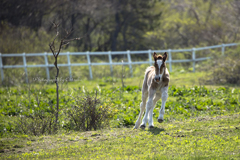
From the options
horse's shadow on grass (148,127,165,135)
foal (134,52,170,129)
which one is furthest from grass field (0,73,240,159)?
foal (134,52,170,129)

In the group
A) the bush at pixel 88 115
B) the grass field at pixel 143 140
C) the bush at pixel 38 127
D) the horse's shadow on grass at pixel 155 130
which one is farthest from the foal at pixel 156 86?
the bush at pixel 38 127

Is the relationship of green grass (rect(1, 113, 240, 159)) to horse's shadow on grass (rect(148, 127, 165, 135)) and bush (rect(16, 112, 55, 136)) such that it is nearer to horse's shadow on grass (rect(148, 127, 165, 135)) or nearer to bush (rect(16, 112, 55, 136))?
horse's shadow on grass (rect(148, 127, 165, 135))

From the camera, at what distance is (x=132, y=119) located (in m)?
10.2

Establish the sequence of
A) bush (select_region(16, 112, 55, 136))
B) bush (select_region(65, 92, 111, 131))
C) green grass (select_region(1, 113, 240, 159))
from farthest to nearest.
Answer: bush (select_region(65, 92, 111, 131))
bush (select_region(16, 112, 55, 136))
green grass (select_region(1, 113, 240, 159))

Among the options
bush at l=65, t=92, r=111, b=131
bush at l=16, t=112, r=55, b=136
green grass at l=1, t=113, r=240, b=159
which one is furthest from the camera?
bush at l=65, t=92, r=111, b=131

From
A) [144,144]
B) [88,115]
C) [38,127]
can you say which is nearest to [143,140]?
[144,144]

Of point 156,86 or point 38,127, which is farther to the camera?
point 38,127

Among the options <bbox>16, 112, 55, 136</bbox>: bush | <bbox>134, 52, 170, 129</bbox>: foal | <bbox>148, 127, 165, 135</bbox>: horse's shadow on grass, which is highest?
<bbox>134, 52, 170, 129</bbox>: foal

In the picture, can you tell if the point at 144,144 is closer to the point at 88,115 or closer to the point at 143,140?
the point at 143,140

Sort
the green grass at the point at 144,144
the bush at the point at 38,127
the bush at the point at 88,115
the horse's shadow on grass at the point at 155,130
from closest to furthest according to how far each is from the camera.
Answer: the green grass at the point at 144,144, the horse's shadow on grass at the point at 155,130, the bush at the point at 38,127, the bush at the point at 88,115

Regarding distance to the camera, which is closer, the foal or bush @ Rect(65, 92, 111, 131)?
the foal

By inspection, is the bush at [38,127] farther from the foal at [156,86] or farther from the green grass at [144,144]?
the foal at [156,86]

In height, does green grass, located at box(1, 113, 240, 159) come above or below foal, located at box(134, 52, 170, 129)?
below

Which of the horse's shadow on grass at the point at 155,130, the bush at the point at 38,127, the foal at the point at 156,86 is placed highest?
the foal at the point at 156,86
